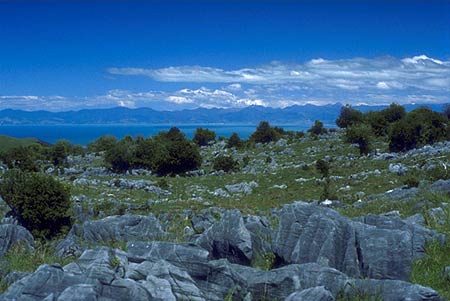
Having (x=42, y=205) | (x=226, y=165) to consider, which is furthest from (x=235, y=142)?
(x=42, y=205)

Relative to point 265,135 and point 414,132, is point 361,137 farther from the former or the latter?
point 265,135

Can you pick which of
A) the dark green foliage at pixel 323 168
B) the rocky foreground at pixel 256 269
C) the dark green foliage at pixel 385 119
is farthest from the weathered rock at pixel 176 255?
the dark green foliage at pixel 385 119

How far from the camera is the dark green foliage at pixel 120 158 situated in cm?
5203

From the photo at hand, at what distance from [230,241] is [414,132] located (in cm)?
3956

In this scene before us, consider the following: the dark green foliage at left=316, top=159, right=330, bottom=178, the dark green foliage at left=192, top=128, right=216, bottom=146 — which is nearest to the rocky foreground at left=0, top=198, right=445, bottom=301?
the dark green foliage at left=316, top=159, right=330, bottom=178

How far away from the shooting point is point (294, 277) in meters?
7.95

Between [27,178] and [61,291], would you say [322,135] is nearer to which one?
[27,178]

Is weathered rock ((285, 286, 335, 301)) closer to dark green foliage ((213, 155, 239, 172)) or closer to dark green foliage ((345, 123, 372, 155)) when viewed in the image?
dark green foliage ((213, 155, 239, 172))

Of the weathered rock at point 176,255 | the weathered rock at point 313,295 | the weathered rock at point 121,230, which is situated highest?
the weathered rock at point 176,255

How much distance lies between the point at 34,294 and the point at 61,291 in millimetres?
341

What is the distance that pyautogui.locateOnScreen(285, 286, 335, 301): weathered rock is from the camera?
7043 mm

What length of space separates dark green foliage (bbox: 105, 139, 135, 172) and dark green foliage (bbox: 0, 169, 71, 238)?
25958 mm

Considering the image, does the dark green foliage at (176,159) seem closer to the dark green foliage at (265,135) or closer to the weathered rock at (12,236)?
the dark green foliage at (265,135)

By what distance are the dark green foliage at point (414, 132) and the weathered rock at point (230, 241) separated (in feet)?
125
